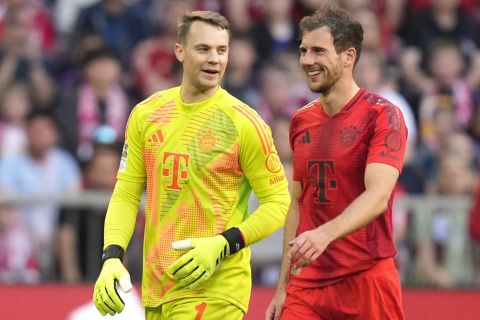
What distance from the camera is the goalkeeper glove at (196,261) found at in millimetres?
5449

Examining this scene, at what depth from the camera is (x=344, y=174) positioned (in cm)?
549

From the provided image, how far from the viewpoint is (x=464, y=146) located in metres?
11.3

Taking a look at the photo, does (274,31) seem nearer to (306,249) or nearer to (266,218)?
(266,218)

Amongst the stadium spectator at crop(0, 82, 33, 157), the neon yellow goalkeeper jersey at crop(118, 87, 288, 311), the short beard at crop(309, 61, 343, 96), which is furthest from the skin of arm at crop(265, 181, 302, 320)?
the stadium spectator at crop(0, 82, 33, 157)

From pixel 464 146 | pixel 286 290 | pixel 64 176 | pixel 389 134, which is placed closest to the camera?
pixel 389 134

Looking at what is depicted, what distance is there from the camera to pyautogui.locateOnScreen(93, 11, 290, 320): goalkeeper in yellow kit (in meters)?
5.69

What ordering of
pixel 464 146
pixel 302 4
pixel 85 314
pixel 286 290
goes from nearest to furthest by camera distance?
pixel 286 290 → pixel 85 314 → pixel 464 146 → pixel 302 4

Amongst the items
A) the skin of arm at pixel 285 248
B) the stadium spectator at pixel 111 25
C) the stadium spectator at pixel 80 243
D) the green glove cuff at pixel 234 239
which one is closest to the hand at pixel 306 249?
the green glove cuff at pixel 234 239

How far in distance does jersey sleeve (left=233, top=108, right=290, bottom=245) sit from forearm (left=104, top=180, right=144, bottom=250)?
2.00 ft

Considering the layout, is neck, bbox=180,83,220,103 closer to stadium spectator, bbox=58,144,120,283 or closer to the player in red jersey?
the player in red jersey

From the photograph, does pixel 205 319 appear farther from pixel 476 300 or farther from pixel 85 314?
pixel 476 300

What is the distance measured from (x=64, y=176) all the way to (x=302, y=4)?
328 centimetres

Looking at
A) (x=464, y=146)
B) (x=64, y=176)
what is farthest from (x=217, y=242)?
(x=464, y=146)

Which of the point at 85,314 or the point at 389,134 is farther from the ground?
the point at 389,134
